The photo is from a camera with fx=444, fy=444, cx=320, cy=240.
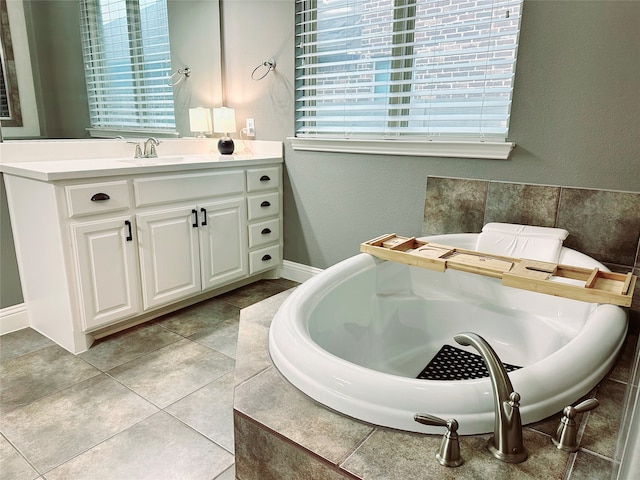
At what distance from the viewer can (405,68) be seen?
2416 millimetres

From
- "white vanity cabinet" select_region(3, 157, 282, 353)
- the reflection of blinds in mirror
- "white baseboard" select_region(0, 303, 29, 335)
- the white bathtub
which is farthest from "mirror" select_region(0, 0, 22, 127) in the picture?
the white bathtub

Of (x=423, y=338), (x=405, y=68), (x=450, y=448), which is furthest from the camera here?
(x=405, y=68)

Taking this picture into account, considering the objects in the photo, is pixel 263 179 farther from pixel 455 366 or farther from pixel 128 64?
pixel 455 366

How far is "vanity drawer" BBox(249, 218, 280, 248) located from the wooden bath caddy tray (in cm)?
116

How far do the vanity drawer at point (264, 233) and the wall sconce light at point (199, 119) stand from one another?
0.81 m

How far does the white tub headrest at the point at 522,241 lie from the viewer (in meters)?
1.86

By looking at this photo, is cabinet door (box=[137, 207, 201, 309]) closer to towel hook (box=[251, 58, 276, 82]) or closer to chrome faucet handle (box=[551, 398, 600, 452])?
towel hook (box=[251, 58, 276, 82])

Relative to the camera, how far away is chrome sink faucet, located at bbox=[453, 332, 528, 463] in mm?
871

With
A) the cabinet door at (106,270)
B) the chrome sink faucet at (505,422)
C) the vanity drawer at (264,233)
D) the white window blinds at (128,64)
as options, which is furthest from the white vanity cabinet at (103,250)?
the chrome sink faucet at (505,422)

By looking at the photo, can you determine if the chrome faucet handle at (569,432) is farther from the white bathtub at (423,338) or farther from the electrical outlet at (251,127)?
the electrical outlet at (251,127)

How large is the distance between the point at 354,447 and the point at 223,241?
6.56 feet

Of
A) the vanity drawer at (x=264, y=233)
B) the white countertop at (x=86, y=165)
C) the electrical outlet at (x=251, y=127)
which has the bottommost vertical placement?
the vanity drawer at (x=264, y=233)

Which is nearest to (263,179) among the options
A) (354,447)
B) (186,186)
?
(186,186)

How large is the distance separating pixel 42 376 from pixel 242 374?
1.31m
